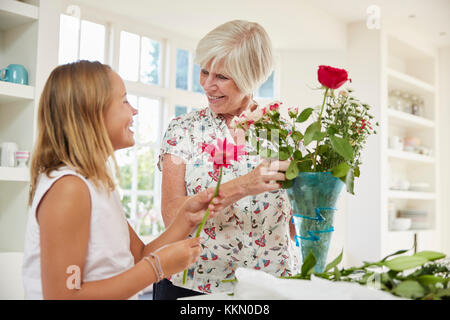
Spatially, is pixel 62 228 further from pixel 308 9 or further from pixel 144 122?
pixel 308 9

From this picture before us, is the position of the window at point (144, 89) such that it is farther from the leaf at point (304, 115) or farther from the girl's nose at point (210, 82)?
the leaf at point (304, 115)

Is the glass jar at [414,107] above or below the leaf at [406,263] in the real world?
above

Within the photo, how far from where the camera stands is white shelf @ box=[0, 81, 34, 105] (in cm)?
256

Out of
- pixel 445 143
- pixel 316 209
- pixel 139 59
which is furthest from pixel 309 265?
pixel 445 143

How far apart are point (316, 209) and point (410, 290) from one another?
30 cm

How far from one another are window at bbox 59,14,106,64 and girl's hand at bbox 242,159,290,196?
3.15m

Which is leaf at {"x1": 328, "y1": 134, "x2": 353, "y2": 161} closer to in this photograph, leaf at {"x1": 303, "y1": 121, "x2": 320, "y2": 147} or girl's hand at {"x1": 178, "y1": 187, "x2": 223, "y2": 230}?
leaf at {"x1": 303, "y1": 121, "x2": 320, "y2": 147}

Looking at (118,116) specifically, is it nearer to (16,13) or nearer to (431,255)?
(431,255)

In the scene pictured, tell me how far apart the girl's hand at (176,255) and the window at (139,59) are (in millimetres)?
3505

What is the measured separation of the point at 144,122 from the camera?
447 cm

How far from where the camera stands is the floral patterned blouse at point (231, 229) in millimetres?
1328

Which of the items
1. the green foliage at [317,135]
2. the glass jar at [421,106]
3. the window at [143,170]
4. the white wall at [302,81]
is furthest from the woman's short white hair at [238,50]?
the glass jar at [421,106]

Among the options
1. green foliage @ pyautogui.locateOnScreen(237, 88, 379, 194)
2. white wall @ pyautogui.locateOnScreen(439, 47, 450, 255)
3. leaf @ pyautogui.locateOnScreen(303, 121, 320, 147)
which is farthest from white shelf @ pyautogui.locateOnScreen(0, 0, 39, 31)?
white wall @ pyautogui.locateOnScreen(439, 47, 450, 255)

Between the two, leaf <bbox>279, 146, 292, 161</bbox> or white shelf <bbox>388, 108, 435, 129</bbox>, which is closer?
leaf <bbox>279, 146, 292, 161</bbox>
